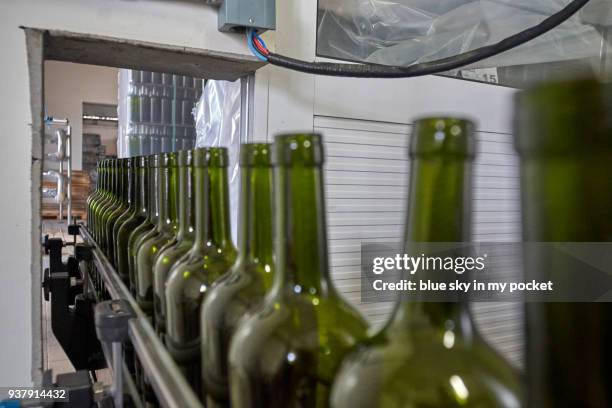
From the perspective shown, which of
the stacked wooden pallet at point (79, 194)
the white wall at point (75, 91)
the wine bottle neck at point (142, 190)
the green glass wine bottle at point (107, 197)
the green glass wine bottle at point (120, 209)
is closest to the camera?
the wine bottle neck at point (142, 190)

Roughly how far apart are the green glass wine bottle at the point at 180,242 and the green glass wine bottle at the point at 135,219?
0.30 m

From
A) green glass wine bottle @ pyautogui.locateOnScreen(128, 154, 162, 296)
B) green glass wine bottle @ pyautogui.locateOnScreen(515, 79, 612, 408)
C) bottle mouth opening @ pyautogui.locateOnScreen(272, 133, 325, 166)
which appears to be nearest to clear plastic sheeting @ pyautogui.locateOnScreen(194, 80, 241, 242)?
green glass wine bottle @ pyautogui.locateOnScreen(128, 154, 162, 296)

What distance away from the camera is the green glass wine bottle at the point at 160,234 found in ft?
2.19

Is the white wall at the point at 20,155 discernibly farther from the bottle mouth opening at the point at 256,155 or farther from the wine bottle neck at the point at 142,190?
the bottle mouth opening at the point at 256,155

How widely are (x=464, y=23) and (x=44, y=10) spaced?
1083mm

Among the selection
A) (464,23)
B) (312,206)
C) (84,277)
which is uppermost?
(464,23)

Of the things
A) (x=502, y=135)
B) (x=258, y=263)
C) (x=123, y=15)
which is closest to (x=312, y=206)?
(x=258, y=263)

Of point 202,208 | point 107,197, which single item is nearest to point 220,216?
point 202,208

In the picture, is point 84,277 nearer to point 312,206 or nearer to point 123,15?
point 123,15

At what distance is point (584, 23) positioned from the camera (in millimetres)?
1596

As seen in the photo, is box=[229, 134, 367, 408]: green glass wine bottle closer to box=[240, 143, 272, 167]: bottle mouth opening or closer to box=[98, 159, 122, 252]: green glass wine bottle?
box=[240, 143, 272, 167]: bottle mouth opening

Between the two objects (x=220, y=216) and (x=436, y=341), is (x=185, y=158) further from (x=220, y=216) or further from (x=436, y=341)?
(x=436, y=341)

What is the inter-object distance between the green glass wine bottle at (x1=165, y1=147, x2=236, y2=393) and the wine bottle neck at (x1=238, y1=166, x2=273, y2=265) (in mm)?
88

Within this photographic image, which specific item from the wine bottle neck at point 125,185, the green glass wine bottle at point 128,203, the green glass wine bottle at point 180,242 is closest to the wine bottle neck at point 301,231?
the green glass wine bottle at point 180,242
